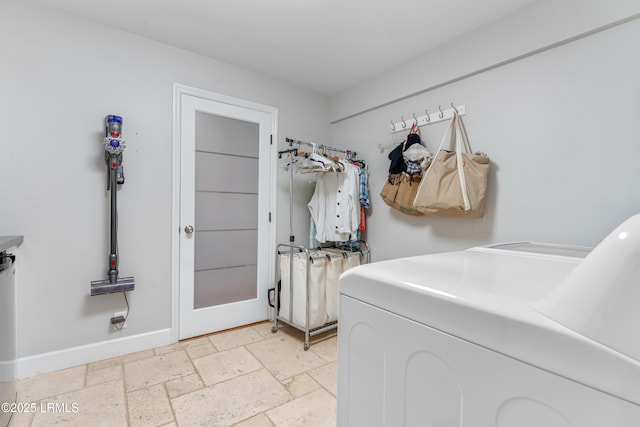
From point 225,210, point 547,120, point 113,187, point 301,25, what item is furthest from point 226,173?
point 547,120

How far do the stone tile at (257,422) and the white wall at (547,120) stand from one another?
5.62ft

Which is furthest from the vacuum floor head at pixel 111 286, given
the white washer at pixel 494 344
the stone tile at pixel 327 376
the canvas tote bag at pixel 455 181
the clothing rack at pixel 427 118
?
the clothing rack at pixel 427 118

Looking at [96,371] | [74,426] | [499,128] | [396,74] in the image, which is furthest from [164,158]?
[499,128]

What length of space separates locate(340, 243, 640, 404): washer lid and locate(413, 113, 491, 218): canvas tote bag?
1183 millimetres

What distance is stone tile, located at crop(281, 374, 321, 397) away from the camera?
181 cm

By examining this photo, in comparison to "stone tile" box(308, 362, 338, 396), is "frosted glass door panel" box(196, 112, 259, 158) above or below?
above

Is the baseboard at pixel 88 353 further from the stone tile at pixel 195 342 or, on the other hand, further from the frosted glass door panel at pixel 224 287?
the frosted glass door panel at pixel 224 287

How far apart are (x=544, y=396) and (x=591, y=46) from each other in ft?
6.87

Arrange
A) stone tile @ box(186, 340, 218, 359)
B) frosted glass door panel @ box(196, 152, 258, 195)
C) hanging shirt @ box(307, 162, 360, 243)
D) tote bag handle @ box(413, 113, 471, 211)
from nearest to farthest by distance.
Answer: tote bag handle @ box(413, 113, 471, 211), stone tile @ box(186, 340, 218, 359), frosted glass door panel @ box(196, 152, 258, 195), hanging shirt @ box(307, 162, 360, 243)

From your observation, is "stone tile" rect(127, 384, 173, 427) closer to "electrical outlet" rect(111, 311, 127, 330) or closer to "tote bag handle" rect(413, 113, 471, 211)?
"electrical outlet" rect(111, 311, 127, 330)

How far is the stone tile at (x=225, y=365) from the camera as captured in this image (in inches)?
77.1

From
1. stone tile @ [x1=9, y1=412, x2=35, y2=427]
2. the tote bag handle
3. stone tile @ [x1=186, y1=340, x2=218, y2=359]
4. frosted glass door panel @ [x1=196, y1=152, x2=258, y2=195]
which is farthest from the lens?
frosted glass door panel @ [x1=196, y1=152, x2=258, y2=195]

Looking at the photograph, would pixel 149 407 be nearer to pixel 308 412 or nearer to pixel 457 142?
pixel 308 412

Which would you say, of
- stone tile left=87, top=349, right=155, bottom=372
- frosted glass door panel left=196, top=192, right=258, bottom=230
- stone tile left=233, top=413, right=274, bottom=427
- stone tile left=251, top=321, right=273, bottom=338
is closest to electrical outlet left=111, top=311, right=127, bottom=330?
stone tile left=87, top=349, right=155, bottom=372
